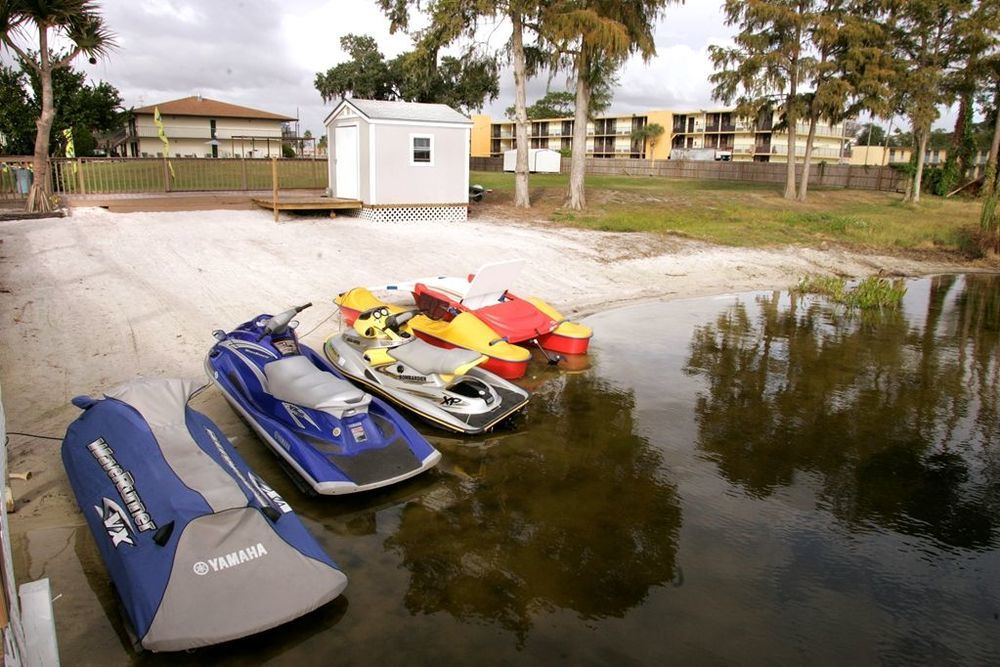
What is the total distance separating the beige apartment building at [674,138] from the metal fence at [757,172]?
21.4 m

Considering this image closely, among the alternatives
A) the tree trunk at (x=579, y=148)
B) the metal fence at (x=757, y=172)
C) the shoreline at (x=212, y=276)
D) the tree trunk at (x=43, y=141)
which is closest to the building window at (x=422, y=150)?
the shoreline at (x=212, y=276)

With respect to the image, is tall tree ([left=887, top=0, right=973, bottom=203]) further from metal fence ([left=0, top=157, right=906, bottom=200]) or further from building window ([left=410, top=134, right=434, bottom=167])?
metal fence ([left=0, top=157, right=906, bottom=200])

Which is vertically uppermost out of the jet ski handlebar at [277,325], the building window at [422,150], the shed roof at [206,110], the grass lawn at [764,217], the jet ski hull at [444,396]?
the shed roof at [206,110]

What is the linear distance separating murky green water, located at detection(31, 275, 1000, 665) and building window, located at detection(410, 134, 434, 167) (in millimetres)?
13128

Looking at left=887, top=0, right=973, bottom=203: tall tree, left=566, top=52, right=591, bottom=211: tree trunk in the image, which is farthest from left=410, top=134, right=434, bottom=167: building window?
left=887, top=0, right=973, bottom=203: tall tree

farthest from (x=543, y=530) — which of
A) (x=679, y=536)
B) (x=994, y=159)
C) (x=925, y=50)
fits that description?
(x=994, y=159)

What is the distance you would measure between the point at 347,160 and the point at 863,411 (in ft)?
55.9

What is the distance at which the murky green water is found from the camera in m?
4.41

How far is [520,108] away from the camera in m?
24.7

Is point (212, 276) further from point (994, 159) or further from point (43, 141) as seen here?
point (994, 159)

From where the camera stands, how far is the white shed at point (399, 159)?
20250 mm

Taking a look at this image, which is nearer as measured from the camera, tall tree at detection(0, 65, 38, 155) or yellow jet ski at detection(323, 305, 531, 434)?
yellow jet ski at detection(323, 305, 531, 434)

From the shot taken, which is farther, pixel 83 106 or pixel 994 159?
pixel 83 106

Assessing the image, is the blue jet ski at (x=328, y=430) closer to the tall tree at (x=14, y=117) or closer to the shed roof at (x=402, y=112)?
the shed roof at (x=402, y=112)
